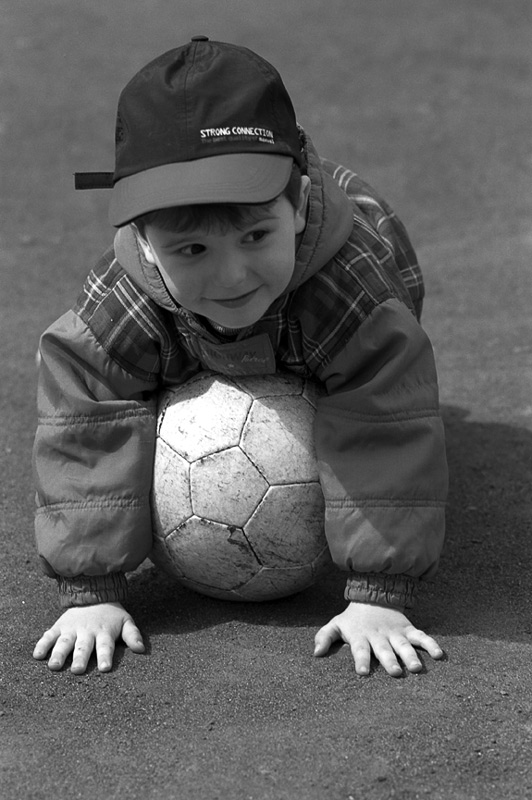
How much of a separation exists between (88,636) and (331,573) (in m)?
0.90

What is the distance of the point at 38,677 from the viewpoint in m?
3.31

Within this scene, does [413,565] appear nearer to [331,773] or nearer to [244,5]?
[331,773]

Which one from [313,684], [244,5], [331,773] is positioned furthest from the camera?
[244,5]

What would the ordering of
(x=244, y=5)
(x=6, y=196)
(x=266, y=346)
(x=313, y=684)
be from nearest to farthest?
1. (x=313, y=684)
2. (x=266, y=346)
3. (x=6, y=196)
4. (x=244, y=5)

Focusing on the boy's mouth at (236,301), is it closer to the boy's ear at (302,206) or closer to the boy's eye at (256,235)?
the boy's eye at (256,235)

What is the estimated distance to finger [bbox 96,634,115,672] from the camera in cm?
334

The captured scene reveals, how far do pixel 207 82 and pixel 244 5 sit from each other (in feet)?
31.9

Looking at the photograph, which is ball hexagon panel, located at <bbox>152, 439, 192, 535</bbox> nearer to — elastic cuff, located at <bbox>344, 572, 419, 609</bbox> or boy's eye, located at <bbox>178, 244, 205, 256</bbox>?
elastic cuff, located at <bbox>344, 572, 419, 609</bbox>

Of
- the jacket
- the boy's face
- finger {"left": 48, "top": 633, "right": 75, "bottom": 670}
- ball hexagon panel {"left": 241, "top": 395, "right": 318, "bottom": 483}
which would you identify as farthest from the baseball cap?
finger {"left": 48, "top": 633, "right": 75, "bottom": 670}

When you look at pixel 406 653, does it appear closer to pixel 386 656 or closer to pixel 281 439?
pixel 386 656

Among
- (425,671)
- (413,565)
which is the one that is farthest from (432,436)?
(425,671)

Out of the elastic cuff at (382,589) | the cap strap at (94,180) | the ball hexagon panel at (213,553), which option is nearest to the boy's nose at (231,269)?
the cap strap at (94,180)

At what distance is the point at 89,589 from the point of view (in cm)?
354

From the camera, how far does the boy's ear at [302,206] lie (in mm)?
3238
